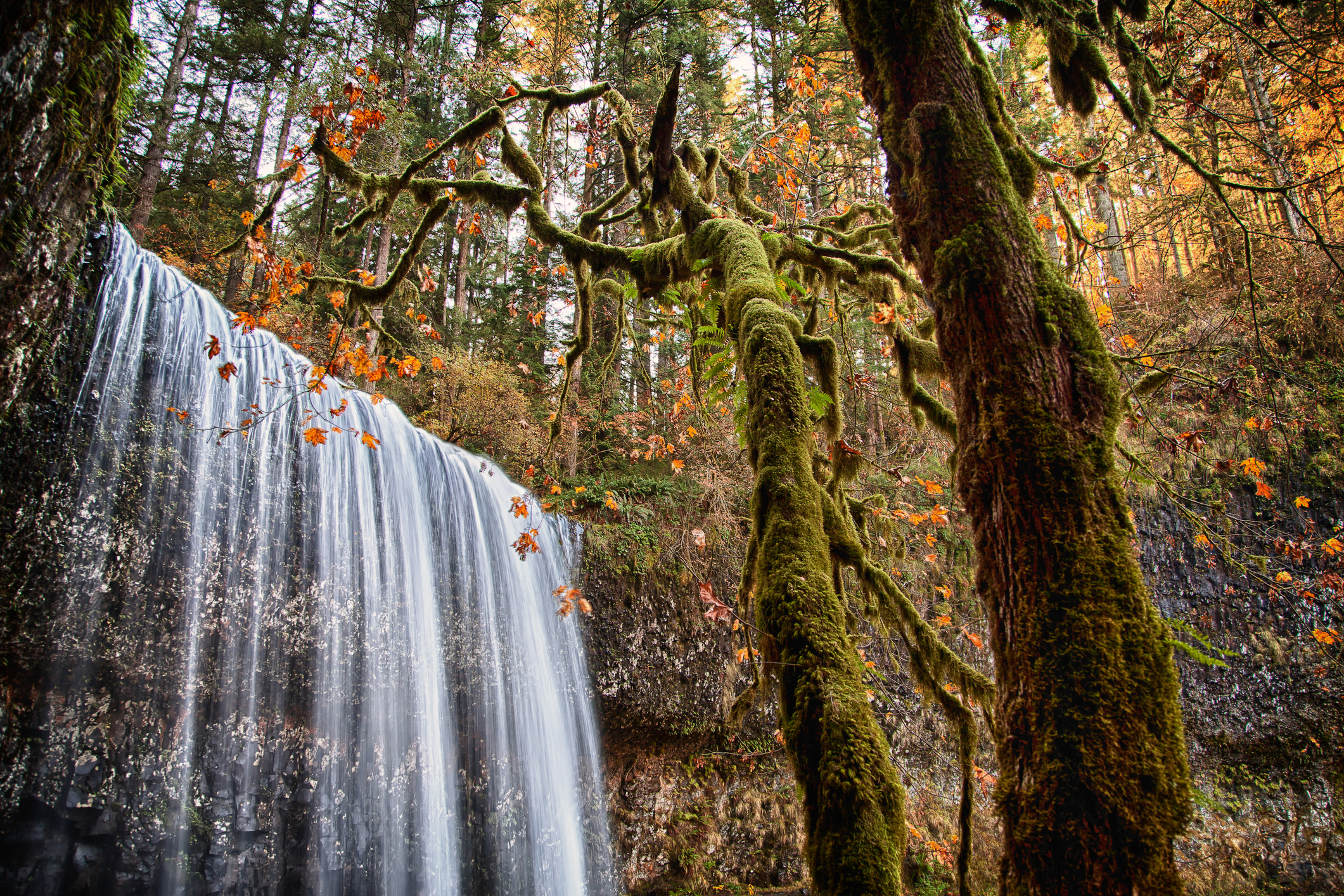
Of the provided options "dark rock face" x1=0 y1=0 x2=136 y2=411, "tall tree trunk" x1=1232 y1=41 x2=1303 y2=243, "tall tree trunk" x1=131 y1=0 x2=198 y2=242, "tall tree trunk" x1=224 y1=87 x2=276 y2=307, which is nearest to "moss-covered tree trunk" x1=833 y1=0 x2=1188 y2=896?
"tall tree trunk" x1=1232 y1=41 x2=1303 y2=243

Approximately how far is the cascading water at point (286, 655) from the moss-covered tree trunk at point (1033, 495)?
5.27m

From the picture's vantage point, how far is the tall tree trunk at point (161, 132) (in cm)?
1045

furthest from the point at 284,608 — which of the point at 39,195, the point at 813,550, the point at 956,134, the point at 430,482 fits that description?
the point at 956,134

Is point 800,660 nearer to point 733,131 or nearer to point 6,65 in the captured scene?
point 6,65

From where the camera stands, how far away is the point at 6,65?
160cm

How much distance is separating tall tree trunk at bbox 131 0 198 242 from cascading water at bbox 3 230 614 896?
23.2ft

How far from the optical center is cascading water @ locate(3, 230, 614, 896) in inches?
185

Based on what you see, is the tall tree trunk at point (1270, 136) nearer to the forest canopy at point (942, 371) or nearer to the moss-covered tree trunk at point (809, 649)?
the forest canopy at point (942, 371)

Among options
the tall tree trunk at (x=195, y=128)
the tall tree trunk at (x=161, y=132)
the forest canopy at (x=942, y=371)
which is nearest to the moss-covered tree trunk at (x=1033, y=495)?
the forest canopy at (x=942, y=371)

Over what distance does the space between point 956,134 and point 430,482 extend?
264 inches

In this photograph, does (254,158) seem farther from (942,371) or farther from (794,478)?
(794,478)

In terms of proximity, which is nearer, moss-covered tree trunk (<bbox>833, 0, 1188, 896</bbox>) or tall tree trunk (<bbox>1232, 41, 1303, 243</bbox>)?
moss-covered tree trunk (<bbox>833, 0, 1188, 896</bbox>)

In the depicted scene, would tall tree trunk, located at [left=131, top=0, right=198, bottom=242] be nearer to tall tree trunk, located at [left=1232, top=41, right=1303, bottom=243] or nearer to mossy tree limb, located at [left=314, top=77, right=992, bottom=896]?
mossy tree limb, located at [left=314, top=77, right=992, bottom=896]

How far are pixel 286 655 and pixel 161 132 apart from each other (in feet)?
37.8
